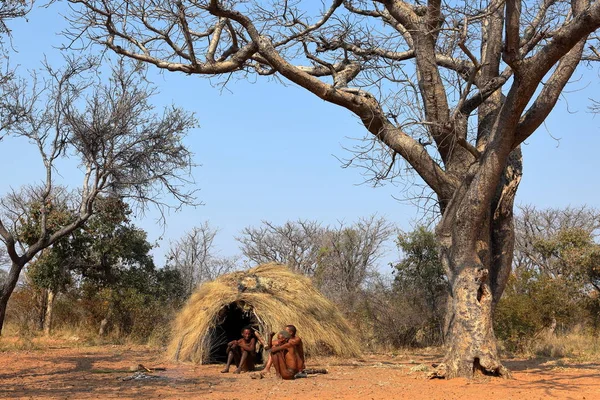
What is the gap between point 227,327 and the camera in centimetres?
1287

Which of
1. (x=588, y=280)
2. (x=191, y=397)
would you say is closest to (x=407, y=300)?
(x=588, y=280)

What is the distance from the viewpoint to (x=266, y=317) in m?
11.1

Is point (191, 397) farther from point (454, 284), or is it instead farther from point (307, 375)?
point (454, 284)

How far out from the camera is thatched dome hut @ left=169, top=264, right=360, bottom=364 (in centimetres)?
1141

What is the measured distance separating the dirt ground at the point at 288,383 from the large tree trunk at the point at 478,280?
0.87 ft

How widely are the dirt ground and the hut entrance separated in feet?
2.16

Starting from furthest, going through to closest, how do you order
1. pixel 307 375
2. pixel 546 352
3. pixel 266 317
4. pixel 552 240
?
pixel 552 240 < pixel 546 352 < pixel 266 317 < pixel 307 375

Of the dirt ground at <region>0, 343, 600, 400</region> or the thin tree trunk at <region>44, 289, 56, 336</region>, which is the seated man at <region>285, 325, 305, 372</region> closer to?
the dirt ground at <region>0, 343, 600, 400</region>

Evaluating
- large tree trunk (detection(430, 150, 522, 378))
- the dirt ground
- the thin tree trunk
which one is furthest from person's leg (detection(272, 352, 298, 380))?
the thin tree trunk

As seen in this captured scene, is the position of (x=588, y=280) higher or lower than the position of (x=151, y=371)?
higher

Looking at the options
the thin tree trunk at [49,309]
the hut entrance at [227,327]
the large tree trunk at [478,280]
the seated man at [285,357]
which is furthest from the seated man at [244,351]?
the thin tree trunk at [49,309]

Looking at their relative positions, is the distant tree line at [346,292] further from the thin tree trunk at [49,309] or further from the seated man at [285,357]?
the seated man at [285,357]

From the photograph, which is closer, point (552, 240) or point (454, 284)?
point (454, 284)

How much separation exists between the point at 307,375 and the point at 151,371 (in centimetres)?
260
